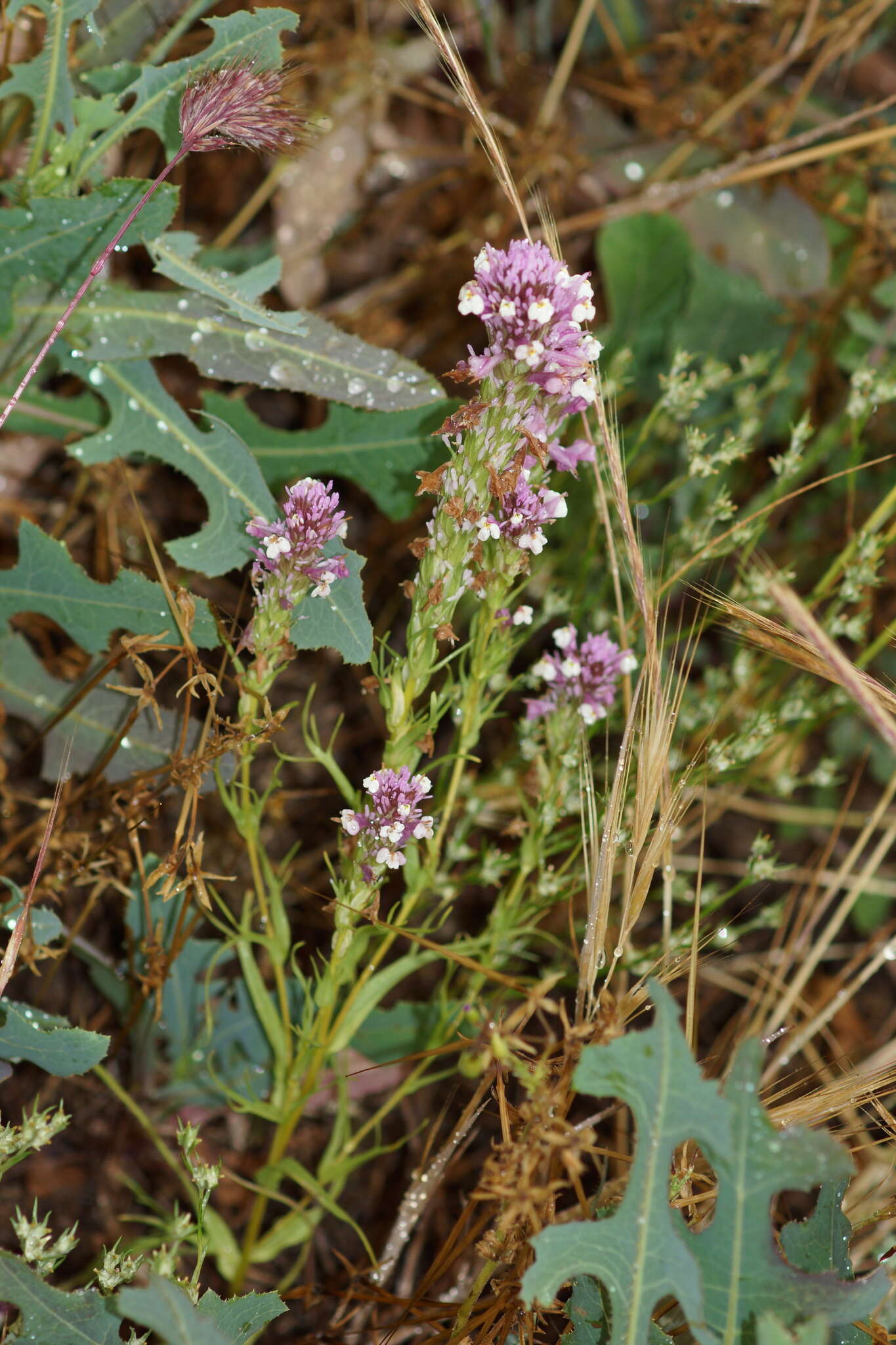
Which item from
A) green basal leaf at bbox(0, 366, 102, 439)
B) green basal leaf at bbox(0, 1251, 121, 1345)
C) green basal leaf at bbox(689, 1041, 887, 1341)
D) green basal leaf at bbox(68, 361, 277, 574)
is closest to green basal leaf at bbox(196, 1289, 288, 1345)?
green basal leaf at bbox(0, 1251, 121, 1345)

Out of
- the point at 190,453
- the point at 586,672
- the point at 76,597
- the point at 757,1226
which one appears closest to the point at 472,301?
the point at 586,672

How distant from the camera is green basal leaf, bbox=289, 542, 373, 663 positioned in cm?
109

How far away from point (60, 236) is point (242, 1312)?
3.78 feet

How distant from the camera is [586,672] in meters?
1.12

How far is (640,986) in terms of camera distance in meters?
0.92

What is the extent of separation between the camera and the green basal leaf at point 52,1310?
0.92 meters

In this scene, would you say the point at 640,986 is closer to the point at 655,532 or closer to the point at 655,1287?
the point at 655,1287

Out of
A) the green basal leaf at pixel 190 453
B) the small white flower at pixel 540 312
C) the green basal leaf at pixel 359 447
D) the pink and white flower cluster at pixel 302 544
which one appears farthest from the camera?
the green basal leaf at pixel 359 447

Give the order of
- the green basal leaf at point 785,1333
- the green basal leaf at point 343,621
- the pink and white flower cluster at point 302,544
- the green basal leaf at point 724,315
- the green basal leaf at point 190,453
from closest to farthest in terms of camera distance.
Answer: the green basal leaf at point 785,1333
the pink and white flower cluster at point 302,544
the green basal leaf at point 343,621
the green basal leaf at point 190,453
the green basal leaf at point 724,315

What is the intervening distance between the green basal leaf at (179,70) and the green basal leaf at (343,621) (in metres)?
0.57

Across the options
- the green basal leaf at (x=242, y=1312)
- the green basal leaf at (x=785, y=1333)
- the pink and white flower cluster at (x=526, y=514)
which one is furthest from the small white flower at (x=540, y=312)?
the green basal leaf at (x=242, y=1312)

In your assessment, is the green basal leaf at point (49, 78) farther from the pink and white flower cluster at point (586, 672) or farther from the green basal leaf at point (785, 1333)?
the green basal leaf at point (785, 1333)

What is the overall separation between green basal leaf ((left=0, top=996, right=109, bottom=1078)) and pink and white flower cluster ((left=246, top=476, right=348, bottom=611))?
1.57ft

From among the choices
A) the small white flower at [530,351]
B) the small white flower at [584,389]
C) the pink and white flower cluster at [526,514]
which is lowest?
the pink and white flower cluster at [526,514]
